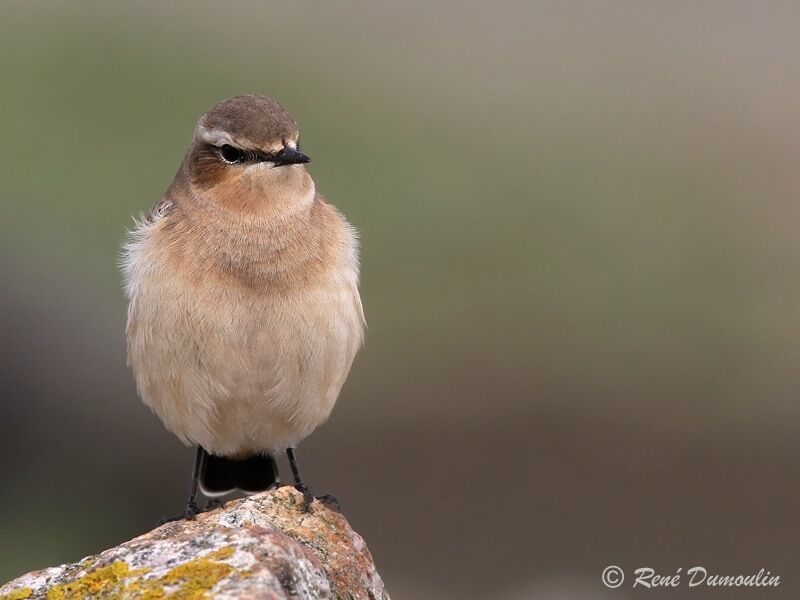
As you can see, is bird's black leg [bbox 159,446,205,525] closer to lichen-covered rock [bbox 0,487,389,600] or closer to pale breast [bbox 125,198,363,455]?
pale breast [bbox 125,198,363,455]

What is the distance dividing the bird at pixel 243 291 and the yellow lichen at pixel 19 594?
8.47ft

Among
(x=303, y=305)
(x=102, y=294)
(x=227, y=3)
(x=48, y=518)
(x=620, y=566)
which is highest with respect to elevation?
(x=227, y=3)

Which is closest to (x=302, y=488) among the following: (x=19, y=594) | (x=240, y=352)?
(x=240, y=352)

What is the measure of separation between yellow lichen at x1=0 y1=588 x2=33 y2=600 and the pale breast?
9.23 feet

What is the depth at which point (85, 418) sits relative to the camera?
44.7 ft

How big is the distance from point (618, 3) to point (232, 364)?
21.9m

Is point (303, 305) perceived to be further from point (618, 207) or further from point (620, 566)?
point (618, 207)

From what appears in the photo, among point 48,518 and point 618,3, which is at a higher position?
point 618,3

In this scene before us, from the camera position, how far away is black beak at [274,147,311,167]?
851cm

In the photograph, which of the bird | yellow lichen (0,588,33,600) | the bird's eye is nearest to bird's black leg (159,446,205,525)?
the bird

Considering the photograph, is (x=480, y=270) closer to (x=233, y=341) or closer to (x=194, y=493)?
(x=194, y=493)

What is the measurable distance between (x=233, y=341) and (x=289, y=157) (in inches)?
46.8

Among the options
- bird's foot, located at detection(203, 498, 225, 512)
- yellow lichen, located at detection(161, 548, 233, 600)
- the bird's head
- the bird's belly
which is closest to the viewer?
yellow lichen, located at detection(161, 548, 233, 600)

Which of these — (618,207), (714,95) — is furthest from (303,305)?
(714,95)
